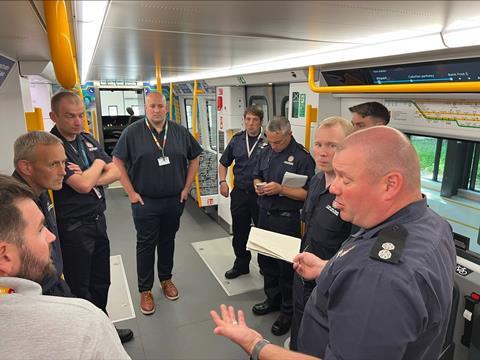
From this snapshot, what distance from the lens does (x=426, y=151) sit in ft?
8.75

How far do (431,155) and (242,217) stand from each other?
2.09 meters

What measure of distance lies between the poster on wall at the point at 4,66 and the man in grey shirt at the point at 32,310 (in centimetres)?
181

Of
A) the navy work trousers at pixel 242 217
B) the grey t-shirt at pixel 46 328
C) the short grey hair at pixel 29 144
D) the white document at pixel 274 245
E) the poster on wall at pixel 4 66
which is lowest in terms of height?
the navy work trousers at pixel 242 217

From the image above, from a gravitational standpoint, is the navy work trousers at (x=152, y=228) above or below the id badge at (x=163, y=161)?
below

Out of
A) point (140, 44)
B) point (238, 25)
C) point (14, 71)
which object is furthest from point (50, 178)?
point (238, 25)

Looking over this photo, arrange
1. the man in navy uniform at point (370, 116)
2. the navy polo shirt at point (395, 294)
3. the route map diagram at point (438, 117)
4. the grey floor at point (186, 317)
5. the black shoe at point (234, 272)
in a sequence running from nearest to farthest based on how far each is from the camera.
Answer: the navy polo shirt at point (395, 294) < the route map diagram at point (438, 117) < the man in navy uniform at point (370, 116) < the grey floor at point (186, 317) < the black shoe at point (234, 272)

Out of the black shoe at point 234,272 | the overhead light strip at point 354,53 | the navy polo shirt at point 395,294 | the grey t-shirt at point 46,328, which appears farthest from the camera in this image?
the black shoe at point 234,272

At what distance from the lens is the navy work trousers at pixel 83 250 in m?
2.49

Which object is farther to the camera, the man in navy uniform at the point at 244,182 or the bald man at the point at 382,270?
the man in navy uniform at the point at 244,182

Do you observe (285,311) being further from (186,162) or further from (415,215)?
(415,215)

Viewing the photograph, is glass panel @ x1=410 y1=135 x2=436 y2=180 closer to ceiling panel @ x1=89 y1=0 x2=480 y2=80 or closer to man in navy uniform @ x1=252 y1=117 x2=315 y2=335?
man in navy uniform @ x1=252 y1=117 x2=315 y2=335

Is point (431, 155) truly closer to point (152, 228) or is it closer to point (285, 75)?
point (285, 75)

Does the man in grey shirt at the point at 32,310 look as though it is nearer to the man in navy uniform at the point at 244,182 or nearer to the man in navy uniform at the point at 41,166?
the man in navy uniform at the point at 41,166

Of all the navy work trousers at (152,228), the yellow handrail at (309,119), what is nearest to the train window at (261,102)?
the yellow handrail at (309,119)
